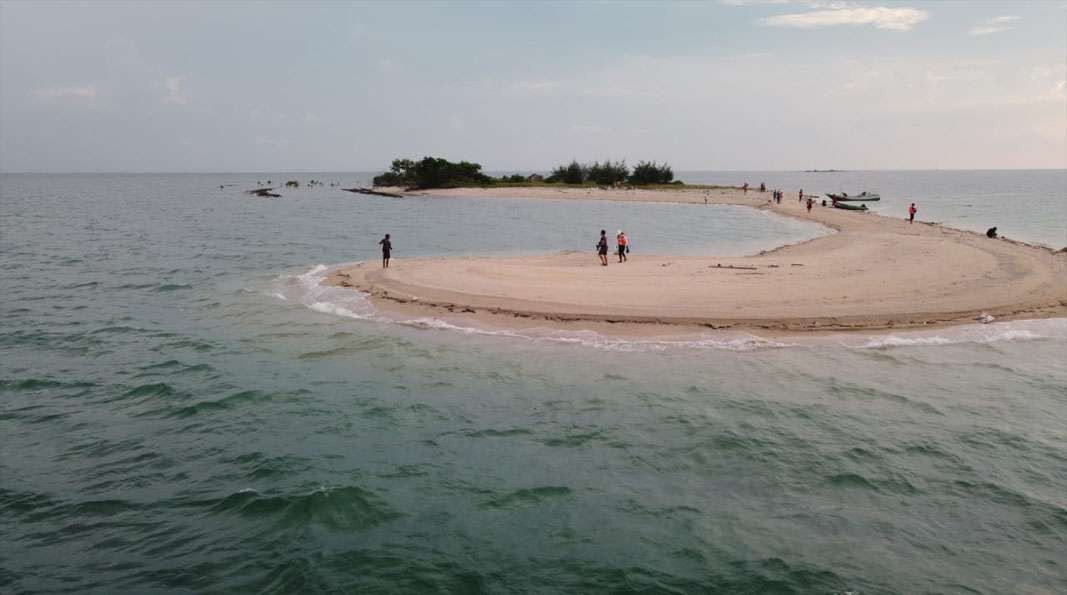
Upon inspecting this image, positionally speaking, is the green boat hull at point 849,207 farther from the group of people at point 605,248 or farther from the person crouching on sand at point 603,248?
the person crouching on sand at point 603,248

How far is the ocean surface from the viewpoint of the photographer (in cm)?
831

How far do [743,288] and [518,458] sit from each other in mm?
14581

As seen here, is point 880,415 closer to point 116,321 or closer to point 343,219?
point 116,321

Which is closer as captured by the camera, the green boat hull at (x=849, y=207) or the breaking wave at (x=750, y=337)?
the breaking wave at (x=750, y=337)

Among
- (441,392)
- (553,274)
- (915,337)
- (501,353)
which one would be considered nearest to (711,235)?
(553,274)

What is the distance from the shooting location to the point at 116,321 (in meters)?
22.0

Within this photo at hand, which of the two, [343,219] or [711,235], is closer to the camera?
[711,235]

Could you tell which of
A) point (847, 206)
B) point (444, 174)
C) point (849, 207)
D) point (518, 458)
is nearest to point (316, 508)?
point (518, 458)

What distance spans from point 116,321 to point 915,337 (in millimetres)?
24989

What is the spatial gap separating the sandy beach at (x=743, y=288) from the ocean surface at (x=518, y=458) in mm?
1507

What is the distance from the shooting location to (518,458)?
11375 millimetres

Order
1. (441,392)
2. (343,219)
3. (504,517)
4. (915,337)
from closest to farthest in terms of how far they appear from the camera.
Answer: (504,517) → (441,392) → (915,337) → (343,219)

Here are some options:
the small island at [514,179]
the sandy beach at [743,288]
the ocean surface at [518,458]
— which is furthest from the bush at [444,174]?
the ocean surface at [518,458]

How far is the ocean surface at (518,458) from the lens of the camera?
27.3 ft
